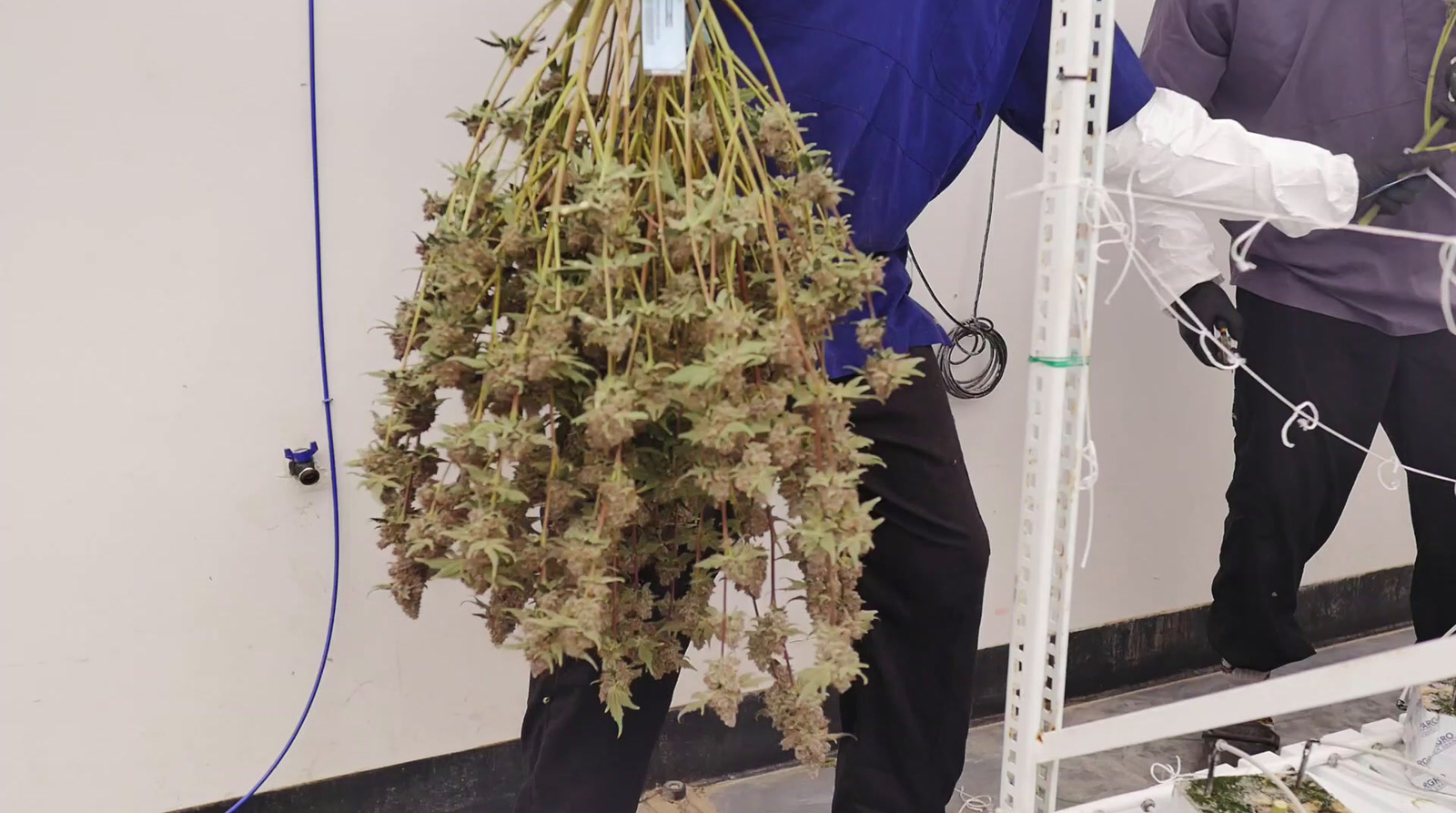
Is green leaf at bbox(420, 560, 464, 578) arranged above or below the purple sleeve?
below

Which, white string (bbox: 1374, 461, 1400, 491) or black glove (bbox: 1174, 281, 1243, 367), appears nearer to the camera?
black glove (bbox: 1174, 281, 1243, 367)

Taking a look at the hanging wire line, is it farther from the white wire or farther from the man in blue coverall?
the white wire

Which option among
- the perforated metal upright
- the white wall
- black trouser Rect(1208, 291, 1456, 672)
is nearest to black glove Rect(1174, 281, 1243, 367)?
black trouser Rect(1208, 291, 1456, 672)

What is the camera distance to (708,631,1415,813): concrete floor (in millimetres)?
1659

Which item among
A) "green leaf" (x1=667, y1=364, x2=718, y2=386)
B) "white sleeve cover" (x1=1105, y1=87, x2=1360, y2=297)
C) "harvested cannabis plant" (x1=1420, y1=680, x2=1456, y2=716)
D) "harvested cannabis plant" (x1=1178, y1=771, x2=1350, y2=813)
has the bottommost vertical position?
"harvested cannabis plant" (x1=1178, y1=771, x2=1350, y2=813)

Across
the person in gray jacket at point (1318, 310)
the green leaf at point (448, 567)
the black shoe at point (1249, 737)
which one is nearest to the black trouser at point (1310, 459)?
the person in gray jacket at point (1318, 310)

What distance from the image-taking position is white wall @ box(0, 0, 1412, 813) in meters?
1.18

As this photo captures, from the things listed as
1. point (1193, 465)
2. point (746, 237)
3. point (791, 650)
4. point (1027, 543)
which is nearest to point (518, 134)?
point (746, 237)

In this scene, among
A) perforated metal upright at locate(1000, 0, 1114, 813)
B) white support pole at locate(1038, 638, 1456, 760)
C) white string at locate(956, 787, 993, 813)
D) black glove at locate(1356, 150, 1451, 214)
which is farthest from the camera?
white string at locate(956, 787, 993, 813)

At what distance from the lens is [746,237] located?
65 cm

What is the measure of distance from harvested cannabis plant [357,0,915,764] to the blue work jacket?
15 cm

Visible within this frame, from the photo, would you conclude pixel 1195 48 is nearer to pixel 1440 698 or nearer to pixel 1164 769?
pixel 1440 698

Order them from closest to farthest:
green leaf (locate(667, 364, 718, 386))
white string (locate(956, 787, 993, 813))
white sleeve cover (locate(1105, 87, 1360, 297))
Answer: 1. green leaf (locate(667, 364, 718, 386))
2. white sleeve cover (locate(1105, 87, 1360, 297))
3. white string (locate(956, 787, 993, 813))

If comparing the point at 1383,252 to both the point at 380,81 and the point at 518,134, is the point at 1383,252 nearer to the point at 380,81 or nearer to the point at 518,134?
the point at 518,134
